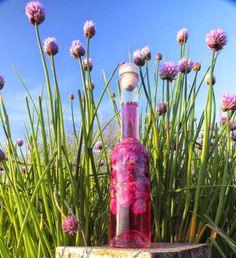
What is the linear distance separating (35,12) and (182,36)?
1.54 feet

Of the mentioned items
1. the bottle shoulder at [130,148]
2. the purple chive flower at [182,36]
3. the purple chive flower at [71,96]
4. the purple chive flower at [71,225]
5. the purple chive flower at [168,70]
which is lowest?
the purple chive flower at [71,225]

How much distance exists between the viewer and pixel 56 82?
1.04 metres

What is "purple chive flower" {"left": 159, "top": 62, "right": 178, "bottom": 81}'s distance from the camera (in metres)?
1.08

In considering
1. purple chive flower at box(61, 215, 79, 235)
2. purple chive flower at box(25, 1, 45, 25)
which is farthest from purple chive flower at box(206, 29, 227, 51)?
purple chive flower at box(61, 215, 79, 235)

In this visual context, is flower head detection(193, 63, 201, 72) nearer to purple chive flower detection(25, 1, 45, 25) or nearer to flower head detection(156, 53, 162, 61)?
flower head detection(156, 53, 162, 61)

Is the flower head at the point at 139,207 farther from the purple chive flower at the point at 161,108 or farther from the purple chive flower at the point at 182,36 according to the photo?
the purple chive flower at the point at 182,36

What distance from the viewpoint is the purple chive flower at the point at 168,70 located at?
3.55ft

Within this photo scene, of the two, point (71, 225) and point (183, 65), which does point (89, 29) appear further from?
point (71, 225)

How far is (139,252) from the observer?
0.81 m

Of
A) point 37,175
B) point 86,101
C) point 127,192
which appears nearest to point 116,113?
point 86,101

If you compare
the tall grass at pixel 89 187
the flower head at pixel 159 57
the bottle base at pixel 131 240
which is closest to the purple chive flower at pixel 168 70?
the tall grass at pixel 89 187

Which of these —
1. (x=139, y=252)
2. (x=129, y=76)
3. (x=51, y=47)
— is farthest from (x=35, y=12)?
(x=139, y=252)

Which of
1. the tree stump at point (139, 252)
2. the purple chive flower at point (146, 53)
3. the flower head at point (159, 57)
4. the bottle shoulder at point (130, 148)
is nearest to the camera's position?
the tree stump at point (139, 252)

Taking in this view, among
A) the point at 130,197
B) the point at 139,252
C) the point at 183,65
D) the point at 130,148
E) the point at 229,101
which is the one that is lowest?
the point at 139,252
